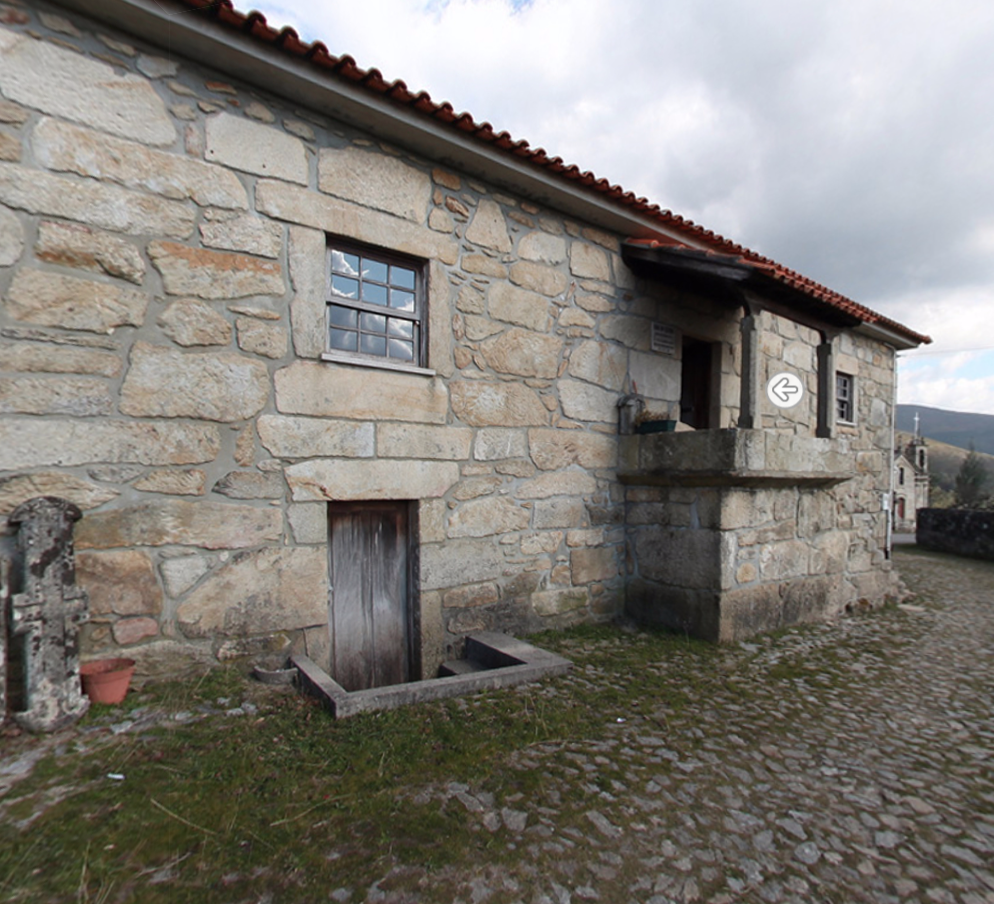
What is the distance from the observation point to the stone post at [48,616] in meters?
2.76

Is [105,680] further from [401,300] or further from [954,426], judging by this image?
[954,426]

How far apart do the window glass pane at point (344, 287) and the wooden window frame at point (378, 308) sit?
0.8 inches

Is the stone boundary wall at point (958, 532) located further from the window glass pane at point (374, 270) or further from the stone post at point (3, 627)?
the stone post at point (3, 627)

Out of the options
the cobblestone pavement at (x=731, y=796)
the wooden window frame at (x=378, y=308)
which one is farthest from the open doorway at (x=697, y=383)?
the wooden window frame at (x=378, y=308)

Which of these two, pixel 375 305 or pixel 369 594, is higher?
pixel 375 305

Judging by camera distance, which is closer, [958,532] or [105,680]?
[105,680]

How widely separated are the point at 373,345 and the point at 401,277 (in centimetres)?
61

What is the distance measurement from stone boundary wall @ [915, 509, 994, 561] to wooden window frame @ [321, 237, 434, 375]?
1388cm

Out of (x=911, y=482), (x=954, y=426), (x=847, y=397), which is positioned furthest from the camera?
(x=954, y=426)

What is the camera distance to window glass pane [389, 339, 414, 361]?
4.34 meters

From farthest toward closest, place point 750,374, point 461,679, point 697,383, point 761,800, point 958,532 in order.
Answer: point 958,532, point 697,383, point 750,374, point 461,679, point 761,800

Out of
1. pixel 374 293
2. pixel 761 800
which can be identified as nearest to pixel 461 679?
pixel 761 800

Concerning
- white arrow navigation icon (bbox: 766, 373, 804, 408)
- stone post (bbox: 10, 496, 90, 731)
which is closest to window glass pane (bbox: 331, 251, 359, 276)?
stone post (bbox: 10, 496, 90, 731)

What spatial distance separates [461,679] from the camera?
11.7ft
